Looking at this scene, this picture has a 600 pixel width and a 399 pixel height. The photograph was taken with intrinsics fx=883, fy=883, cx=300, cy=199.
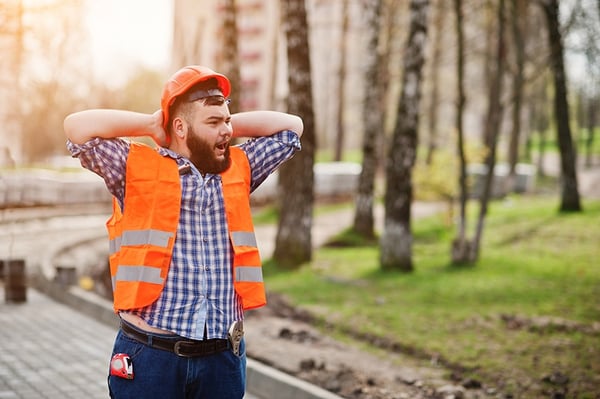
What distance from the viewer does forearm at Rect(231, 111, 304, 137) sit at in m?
3.80

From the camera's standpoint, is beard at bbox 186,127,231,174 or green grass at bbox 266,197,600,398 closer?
beard at bbox 186,127,231,174

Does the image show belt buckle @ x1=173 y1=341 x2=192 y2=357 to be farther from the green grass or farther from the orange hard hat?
the green grass

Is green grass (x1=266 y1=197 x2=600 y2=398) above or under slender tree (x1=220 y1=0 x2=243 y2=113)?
under

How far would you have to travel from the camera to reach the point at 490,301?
11.0 meters

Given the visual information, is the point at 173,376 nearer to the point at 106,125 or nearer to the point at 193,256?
the point at 193,256

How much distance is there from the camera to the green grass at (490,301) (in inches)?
316

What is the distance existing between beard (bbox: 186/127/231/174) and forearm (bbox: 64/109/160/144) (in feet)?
0.54

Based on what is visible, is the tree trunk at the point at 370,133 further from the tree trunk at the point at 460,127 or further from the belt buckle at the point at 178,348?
the belt buckle at the point at 178,348

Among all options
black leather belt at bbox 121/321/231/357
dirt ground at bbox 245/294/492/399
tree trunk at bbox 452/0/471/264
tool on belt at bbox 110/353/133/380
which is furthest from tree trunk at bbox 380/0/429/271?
tool on belt at bbox 110/353/133/380

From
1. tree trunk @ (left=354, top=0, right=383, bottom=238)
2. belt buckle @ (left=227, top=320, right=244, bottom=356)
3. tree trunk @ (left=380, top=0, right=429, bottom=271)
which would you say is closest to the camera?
belt buckle @ (left=227, top=320, right=244, bottom=356)

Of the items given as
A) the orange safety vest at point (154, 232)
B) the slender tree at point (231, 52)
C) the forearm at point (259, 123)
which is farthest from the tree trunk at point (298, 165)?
the orange safety vest at point (154, 232)

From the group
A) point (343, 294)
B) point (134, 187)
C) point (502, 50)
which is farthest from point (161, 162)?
point (502, 50)

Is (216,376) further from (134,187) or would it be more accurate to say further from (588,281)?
(588,281)

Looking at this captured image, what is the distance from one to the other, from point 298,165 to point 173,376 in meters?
10.7
